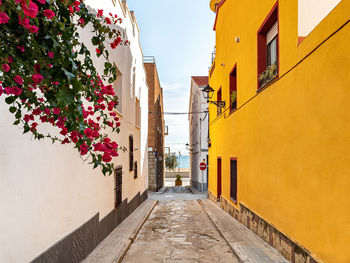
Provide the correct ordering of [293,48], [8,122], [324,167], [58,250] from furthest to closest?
[293,48] → [58,250] → [324,167] → [8,122]

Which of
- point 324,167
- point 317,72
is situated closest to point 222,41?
point 317,72

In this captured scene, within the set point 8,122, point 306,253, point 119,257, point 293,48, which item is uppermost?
point 293,48

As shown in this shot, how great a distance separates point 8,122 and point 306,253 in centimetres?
506

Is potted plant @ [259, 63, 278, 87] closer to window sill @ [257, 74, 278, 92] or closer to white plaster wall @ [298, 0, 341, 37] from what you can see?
window sill @ [257, 74, 278, 92]

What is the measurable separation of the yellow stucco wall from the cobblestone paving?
4.84 feet

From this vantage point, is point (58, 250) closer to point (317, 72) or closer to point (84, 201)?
point (84, 201)

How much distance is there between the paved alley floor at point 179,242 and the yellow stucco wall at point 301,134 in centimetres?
146

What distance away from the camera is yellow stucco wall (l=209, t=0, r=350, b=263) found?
13.1ft

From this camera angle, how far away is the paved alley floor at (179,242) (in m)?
6.38

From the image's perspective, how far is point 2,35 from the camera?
183 cm

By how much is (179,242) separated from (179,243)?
0.31ft

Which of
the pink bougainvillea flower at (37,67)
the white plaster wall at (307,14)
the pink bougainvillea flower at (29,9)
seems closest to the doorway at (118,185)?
the white plaster wall at (307,14)

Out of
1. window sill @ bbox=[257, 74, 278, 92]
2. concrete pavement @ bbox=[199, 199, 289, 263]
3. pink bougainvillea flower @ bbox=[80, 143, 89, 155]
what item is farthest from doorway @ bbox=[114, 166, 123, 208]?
pink bougainvillea flower @ bbox=[80, 143, 89, 155]

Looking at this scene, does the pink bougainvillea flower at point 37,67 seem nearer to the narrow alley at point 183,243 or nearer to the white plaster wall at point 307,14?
the narrow alley at point 183,243
